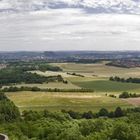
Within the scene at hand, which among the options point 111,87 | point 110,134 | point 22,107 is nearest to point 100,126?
point 110,134

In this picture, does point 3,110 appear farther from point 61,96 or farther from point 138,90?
point 138,90

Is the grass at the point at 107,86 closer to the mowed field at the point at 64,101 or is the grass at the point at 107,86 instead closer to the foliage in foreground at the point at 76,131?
the mowed field at the point at 64,101

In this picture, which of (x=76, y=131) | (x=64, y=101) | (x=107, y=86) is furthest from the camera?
(x=107, y=86)

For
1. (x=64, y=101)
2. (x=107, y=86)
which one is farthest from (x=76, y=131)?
(x=107, y=86)

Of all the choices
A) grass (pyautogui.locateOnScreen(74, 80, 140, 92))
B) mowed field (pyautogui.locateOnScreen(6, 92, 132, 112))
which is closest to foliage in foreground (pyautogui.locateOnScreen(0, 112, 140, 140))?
mowed field (pyautogui.locateOnScreen(6, 92, 132, 112))

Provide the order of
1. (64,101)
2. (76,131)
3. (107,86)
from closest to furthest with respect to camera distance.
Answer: (76,131) < (64,101) < (107,86)

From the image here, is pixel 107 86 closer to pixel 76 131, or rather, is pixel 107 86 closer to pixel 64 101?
pixel 64 101
